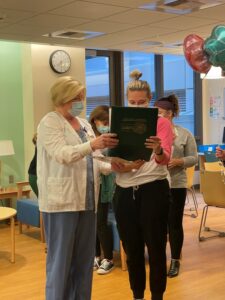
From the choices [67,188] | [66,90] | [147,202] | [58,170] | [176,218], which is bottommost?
[176,218]

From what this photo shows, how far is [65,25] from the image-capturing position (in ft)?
17.3

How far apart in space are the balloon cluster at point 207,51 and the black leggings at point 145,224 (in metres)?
1.06

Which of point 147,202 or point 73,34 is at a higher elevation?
point 73,34

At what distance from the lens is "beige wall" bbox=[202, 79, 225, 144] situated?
8773 mm

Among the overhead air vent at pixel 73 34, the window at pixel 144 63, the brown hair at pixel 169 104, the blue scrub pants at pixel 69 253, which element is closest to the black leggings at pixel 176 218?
the brown hair at pixel 169 104

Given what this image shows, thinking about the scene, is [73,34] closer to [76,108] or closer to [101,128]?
[101,128]

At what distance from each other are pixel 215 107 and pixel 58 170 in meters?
6.65

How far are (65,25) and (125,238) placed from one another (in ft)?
10.1

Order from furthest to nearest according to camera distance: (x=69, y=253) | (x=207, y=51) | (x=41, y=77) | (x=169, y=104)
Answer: (x=41, y=77) < (x=169, y=104) < (x=207, y=51) < (x=69, y=253)

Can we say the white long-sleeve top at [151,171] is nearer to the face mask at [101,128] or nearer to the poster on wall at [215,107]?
the face mask at [101,128]

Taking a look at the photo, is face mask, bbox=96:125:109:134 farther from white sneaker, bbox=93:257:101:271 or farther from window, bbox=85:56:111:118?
window, bbox=85:56:111:118

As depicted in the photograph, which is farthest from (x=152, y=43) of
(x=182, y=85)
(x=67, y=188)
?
(x=67, y=188)

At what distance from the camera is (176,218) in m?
4.12

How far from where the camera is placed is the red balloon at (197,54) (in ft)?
11.9
